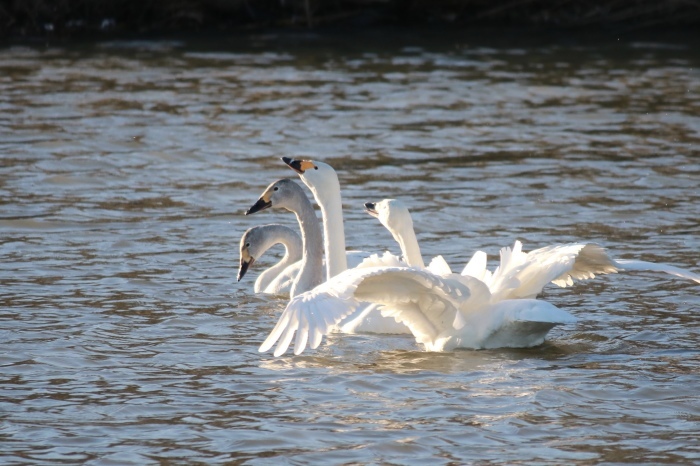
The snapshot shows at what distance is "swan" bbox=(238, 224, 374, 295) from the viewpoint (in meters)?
9.97

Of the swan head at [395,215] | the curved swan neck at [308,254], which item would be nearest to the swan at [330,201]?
the curved swan neck at [308,254]

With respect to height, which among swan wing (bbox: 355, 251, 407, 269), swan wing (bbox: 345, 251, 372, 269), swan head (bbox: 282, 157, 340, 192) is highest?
swan head (bbox: 282, 157, 340, 192)

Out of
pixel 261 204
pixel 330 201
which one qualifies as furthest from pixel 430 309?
pixel 261 204

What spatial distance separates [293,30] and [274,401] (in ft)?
68.6

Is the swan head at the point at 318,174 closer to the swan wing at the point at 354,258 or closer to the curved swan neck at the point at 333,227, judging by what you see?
the curved swan neck at the point at 333,227

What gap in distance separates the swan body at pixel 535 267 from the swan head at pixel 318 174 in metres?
1.43

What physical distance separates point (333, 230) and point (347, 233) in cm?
254

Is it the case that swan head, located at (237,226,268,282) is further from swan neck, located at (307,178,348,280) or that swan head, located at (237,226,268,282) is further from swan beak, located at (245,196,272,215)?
swan neck, located at (307,178,348,280)

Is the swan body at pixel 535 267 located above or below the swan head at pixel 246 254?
above

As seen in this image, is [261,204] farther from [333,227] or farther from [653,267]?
[653,267]

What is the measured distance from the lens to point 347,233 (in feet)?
37.9

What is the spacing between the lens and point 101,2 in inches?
1051

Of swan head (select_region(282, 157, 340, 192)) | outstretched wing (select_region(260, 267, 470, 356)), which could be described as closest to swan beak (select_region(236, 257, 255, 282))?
swan head (select_region(282, 157, 340, 192))

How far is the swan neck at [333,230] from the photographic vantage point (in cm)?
900
